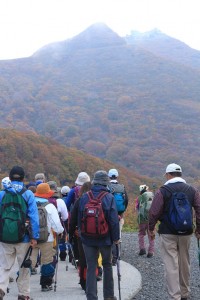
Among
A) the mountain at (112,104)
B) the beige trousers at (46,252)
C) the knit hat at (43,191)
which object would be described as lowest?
the beige trousers at (46,252)

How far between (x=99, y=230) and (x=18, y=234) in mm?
989

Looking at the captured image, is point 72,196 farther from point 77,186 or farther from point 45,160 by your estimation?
point 45,160

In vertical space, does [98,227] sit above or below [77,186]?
below

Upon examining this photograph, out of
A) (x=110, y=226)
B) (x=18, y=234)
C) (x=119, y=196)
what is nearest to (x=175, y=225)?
(x=110, y=226)

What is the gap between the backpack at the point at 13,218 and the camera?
5734 millimetres

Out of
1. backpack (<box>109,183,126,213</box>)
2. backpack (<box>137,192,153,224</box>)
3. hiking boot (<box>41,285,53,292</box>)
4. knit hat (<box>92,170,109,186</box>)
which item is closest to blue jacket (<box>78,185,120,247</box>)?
knit hat (<box>92,170,109,186</box>)

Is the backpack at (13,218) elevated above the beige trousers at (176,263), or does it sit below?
above

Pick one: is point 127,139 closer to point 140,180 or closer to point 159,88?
point 159,88

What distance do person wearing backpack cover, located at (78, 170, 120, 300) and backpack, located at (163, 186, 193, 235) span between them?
720mm

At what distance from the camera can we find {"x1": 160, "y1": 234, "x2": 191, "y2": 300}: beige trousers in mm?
5930

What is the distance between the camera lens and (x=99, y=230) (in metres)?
5.48

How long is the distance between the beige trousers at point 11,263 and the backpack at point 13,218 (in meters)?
0.15

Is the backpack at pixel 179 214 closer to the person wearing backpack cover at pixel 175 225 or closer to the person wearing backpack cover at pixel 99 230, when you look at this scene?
the person wearing backpack cover at pixel 175 225

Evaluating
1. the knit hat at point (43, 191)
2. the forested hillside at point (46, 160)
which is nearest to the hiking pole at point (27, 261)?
the knit hat at point (43, 191)
